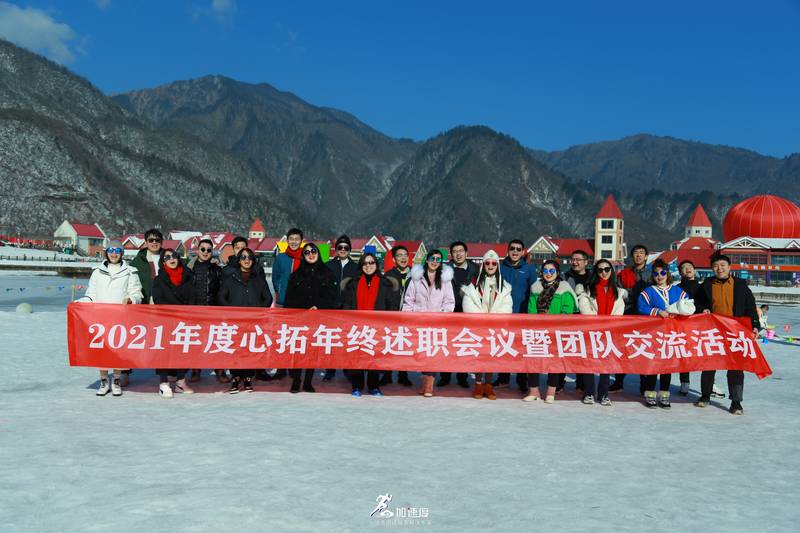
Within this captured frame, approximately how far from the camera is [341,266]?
10242 mm

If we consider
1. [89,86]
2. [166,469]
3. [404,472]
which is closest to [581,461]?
[404,472]

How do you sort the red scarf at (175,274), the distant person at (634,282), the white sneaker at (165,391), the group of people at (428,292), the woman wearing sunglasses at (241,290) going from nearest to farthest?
the white sneaker at (165,391) → the group of people at (428,292) → the red scarf at (175,274) → the woman wearing sunglasses at (241,290) → the distant person at (634,282)

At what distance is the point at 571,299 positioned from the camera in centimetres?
858

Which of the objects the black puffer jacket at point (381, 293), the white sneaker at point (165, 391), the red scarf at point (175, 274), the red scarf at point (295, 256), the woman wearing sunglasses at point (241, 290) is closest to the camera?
the white sneaker at point (165, 391)

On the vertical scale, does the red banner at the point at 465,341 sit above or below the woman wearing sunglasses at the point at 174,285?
below

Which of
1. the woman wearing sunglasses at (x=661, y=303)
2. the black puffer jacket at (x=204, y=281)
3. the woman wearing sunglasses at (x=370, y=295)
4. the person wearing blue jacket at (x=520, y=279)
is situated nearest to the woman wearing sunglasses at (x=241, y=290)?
the black puffer jacket at (x=204, y=281)

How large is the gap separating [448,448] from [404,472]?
89 cm

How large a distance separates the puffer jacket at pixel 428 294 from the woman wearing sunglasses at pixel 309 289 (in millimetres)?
1123

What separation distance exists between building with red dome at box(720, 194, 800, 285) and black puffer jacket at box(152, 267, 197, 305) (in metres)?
61.0

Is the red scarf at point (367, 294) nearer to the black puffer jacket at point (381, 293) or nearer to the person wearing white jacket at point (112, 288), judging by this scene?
the black puffer jacket at point (381, 293)

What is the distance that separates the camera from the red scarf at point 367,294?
8875 mm

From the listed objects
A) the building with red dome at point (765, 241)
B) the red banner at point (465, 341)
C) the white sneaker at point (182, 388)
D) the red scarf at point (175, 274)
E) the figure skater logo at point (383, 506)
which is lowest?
the figure skater logo at point (383, 506)

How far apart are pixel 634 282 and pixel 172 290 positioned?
6.82 meters

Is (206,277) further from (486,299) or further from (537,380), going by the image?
(537,380)
